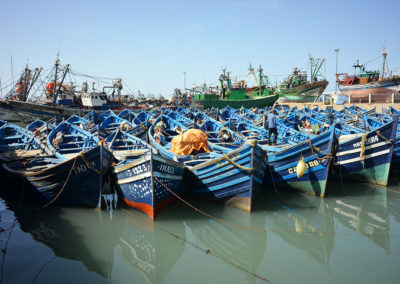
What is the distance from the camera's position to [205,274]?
581 cm

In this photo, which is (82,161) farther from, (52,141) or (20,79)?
(20,79)

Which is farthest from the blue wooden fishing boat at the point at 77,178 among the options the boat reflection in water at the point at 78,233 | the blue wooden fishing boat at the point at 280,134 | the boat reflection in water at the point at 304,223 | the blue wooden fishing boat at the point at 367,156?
the blue wooden fishing boat at the point at 367,156

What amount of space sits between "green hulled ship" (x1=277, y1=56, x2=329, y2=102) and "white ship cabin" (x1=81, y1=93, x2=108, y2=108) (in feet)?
96.3

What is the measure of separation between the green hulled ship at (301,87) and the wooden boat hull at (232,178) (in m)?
40.2

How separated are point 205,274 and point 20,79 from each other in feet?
125

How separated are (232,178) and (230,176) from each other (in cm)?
9

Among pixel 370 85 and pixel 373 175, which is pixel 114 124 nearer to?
pixel 373 175

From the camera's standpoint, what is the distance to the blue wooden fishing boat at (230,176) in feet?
26.2

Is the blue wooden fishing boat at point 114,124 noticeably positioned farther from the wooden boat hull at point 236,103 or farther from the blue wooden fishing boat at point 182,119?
the wooden boat hull at point 236,103

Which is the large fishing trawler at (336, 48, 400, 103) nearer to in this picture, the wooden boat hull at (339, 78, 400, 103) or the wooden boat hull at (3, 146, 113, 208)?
the wooden boat hull at (339, 78, 400, 103)

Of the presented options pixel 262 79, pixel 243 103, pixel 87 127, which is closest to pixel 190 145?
pixel 87 127

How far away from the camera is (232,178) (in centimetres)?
842

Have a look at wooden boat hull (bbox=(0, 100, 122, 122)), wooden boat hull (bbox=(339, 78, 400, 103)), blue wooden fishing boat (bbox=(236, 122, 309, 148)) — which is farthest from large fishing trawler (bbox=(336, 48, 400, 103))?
wooden boat hull (bbox=(0, 100, 122, 122))

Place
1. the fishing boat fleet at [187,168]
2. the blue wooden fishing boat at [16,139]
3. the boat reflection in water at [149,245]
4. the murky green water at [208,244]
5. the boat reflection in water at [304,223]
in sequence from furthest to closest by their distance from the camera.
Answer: the blue wooden fishing boat at [16,139] → the fishing boat fleet at [187,168] → the boat reflection in water at [304,223] → the boat reflection in water at [149,245] → the murky green water at [208,244]
